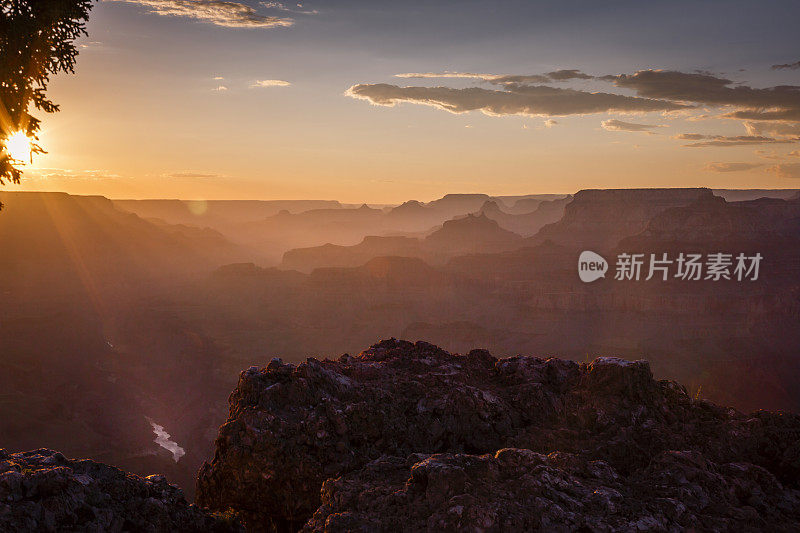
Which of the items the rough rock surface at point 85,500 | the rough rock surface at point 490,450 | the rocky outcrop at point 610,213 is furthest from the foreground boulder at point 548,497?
the rocky outcrop at point 610,213

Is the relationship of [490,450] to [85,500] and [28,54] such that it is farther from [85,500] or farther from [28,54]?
[28,54]

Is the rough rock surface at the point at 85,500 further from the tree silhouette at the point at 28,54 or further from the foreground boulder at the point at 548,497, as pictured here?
the tree silhouette at the point at 28,54

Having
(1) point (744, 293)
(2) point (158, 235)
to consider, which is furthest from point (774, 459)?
(2) point (158, 235)

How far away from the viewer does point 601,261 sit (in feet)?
403

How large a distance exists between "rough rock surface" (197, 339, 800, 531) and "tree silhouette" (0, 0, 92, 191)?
5.56 metres

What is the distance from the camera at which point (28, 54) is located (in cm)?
765

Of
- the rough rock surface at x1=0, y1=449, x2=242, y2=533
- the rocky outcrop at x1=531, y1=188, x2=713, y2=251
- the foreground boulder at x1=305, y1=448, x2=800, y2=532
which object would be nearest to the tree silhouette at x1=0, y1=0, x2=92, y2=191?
the rough rock surface at x1=0, y1=449, x2=242, y2=533

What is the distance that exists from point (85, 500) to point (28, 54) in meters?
6.70

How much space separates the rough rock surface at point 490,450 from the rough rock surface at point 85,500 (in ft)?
4.62

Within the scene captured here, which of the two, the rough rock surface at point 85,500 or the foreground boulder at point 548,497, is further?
the foreground boulder at point 548,497

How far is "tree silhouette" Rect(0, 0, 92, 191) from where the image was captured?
7395mm

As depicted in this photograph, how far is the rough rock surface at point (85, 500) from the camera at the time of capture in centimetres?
518

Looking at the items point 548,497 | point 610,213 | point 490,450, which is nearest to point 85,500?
point 548,497

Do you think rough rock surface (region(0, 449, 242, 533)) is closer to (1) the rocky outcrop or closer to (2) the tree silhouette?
(2) the tree silhouette
